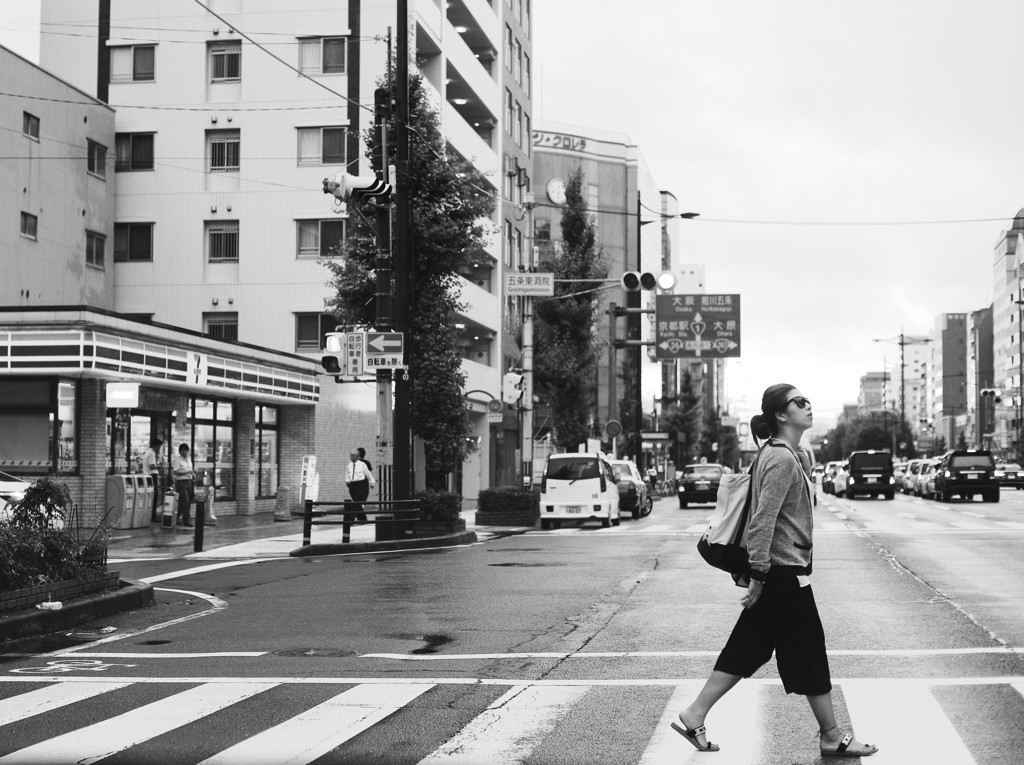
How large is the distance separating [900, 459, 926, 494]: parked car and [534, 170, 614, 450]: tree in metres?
18.8

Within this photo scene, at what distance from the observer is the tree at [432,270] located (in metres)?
26.2

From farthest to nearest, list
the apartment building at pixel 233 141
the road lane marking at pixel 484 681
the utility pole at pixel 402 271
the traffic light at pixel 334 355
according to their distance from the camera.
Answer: the apartment building at pixel 233 141, the utility pole at pixel 402 271, the traffic light at pixel 334 355, the road lane marking at pixel 484 681

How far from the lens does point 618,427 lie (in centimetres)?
4562

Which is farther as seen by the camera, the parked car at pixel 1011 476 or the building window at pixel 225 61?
the parked car at pixel 1011 476

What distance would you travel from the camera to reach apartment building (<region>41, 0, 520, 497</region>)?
4222 cm

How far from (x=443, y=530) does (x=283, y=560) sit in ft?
16.6

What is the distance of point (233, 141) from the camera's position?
4306 cm

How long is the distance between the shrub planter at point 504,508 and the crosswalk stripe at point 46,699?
2220 cm

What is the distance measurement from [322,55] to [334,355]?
2216 cm

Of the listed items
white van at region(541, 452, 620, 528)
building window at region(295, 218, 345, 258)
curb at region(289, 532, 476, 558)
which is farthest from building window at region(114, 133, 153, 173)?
curb at region(289, 532, 476, 558)

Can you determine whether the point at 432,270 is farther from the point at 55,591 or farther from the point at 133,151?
the point at 133,151

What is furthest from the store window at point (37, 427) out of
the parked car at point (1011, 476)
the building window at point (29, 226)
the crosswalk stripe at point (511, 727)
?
the parked car at point (1011, 476)

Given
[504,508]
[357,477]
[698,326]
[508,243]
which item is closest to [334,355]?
[357,477]

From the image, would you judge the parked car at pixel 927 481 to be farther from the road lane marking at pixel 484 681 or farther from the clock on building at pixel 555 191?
the road lane marking at pixel 484 681
